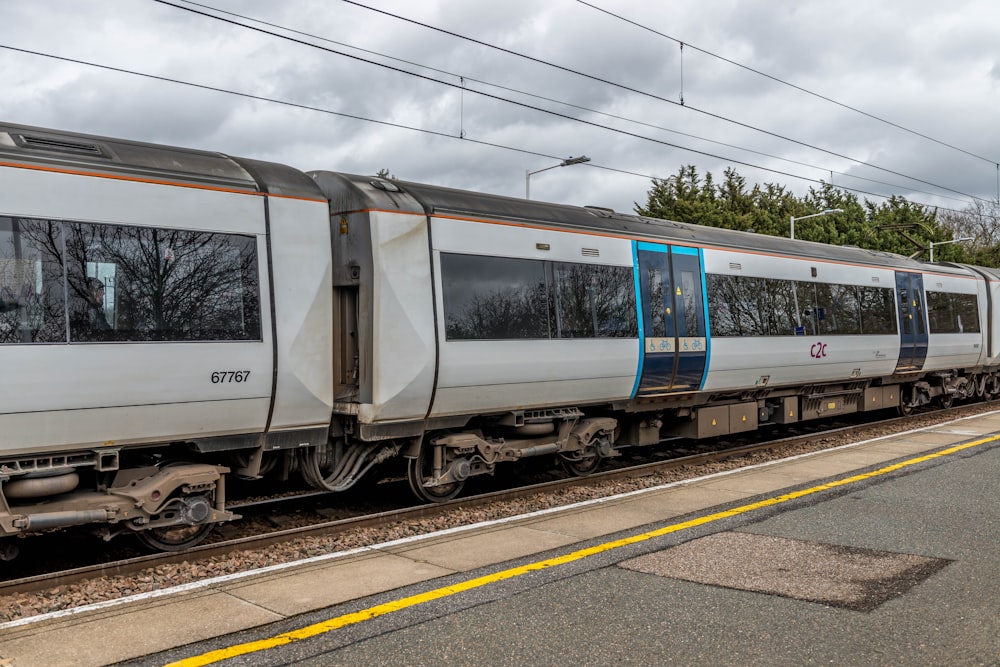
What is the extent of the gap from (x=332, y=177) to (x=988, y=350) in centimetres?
1747

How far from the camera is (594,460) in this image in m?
10.8

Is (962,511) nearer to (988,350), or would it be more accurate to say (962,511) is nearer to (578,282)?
(578,282)

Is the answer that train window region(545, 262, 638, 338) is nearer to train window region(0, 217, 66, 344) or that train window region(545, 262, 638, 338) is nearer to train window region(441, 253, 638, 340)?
train window region(441, 253, 638, 340)

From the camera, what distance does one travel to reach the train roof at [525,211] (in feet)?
26.8

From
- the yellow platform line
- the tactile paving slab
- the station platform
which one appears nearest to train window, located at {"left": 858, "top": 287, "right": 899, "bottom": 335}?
the yellow platform line

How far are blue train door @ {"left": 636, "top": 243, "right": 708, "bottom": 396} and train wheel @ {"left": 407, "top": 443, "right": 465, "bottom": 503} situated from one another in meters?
2.84

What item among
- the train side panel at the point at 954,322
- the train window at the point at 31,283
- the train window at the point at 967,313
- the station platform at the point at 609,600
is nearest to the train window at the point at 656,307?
the station platform at the point at 609,600

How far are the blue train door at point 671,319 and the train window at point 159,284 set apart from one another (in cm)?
522

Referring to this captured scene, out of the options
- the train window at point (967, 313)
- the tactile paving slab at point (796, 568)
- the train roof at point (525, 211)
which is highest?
the train roof at point (525, 211)

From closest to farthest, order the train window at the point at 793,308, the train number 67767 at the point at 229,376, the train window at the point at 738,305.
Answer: the train number 67767 at the point at 229,376 < the train window at the point at 738,305 < the train window at the point at 793,308

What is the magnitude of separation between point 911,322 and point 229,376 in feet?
45.5

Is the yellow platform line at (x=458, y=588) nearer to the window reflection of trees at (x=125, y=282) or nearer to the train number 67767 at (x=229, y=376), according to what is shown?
the train number 67767 at (x=229, y=376)

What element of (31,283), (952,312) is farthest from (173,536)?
(952,312)

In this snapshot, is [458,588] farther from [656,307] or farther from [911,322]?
[911,322]
